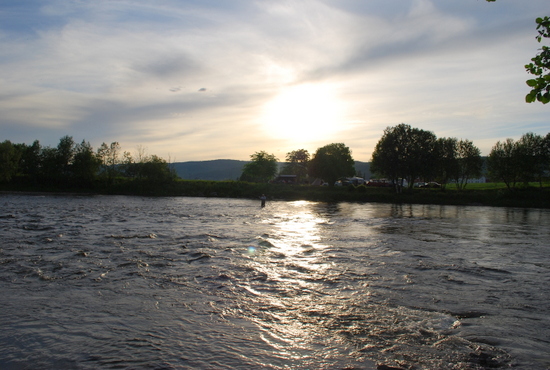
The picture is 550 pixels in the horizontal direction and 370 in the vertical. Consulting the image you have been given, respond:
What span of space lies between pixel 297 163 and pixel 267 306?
166 m

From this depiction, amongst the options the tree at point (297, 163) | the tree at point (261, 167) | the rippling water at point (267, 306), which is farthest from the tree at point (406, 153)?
the tree at point (297, 163)

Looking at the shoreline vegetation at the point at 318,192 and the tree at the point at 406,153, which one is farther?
the tree at the point at 406,153

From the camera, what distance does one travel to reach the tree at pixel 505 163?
6975 cm

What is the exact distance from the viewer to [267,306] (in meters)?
9.96

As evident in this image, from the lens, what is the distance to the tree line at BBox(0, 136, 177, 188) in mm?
90188

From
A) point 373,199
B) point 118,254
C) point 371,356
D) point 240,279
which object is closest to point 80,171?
point 373,199

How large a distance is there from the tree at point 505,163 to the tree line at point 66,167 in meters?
70.7

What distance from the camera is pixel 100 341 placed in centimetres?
757

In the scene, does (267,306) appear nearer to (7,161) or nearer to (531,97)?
(531,97)

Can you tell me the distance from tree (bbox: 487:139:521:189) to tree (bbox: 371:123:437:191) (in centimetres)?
1103

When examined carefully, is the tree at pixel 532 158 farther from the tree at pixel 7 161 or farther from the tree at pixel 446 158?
the tree at pixel 7 161

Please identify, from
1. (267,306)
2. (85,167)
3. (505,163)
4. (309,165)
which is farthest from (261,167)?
(267,306)

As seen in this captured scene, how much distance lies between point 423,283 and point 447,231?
17.7 m

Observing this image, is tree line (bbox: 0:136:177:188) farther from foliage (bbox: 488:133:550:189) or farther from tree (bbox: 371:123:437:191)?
foliage (bbox: 488:133:550:189)
